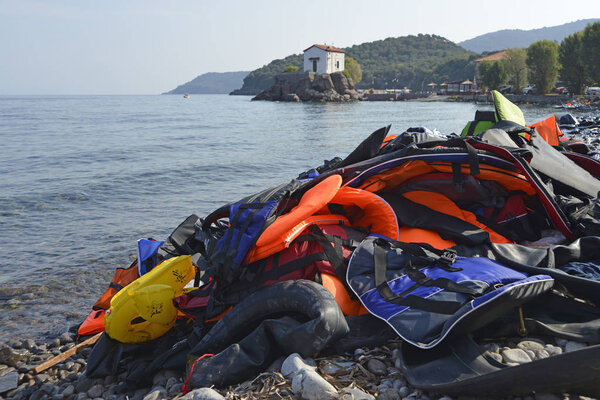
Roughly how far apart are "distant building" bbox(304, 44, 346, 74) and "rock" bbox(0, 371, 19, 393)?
82482 mm

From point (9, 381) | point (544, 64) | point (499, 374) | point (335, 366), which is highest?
point (544, 64)

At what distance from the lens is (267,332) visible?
2.59 meters

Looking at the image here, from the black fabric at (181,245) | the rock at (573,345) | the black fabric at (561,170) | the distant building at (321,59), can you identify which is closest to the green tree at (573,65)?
the distant building at (321,59)

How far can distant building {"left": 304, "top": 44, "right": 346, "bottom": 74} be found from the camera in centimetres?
8219

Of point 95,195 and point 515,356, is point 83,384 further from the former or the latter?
point 95,195

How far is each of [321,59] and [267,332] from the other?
84.0m

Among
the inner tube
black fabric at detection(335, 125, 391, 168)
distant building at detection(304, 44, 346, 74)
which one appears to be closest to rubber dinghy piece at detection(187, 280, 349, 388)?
the inner tube

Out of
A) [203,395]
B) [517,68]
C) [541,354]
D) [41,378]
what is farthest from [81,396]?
[517,68]

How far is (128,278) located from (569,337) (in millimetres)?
3643

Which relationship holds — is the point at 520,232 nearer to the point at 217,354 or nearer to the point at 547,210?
the point at 547,210

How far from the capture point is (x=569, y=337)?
89.8 inches

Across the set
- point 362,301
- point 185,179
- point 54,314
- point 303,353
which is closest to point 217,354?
point 303,353

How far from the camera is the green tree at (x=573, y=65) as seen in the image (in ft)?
164

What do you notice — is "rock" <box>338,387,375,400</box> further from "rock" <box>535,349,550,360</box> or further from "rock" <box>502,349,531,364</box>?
"rock" <box>535,349,550,360</box>
